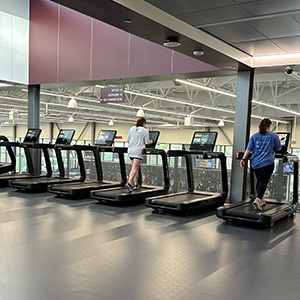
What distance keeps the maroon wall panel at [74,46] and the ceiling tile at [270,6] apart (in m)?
4.74

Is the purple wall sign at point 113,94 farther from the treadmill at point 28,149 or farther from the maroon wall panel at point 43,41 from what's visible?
the treadmill at point 28,149

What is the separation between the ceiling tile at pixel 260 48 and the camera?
5635mm

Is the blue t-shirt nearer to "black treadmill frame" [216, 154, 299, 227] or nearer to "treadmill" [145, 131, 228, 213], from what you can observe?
"black treadmill frame" [216, 154, 299, 227]

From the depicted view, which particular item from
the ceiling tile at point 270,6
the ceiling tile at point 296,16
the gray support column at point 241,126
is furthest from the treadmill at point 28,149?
the ceiling tile at point 296,16

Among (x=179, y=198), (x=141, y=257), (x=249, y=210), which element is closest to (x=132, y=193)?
(x=179, y=198)

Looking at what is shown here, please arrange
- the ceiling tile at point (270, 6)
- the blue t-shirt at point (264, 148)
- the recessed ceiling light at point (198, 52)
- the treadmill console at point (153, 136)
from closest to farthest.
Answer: the ceiling tile at point (270, 6) → the blue t-shirt at point (264, 148) → the recessed ceiling light at point (198, 52) → the treadmill console at point (153, 136)

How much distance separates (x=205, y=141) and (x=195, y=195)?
41.0 inches

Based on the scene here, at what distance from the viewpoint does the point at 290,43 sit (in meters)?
5.52

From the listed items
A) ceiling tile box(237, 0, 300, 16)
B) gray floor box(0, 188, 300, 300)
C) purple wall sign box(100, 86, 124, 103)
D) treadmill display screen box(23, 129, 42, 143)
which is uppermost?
ceiling tile box(237, 0, 300, 16)

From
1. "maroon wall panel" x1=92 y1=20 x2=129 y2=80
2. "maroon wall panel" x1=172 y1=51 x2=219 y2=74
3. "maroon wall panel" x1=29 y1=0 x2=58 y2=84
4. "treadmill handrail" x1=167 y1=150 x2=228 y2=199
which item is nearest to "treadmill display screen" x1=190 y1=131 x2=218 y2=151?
"treadmill handrail" x1=167 y1=150 x2=228 y2=199

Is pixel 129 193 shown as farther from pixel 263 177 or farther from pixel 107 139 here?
pixel 263 177

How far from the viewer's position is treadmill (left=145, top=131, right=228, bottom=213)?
18.6ft

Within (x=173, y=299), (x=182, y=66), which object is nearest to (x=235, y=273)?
(x=173, y=299)

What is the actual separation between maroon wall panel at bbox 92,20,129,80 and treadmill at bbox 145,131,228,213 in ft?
7.53
